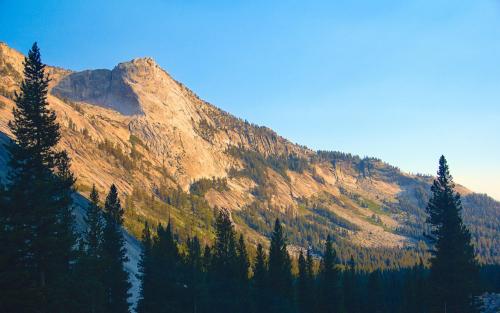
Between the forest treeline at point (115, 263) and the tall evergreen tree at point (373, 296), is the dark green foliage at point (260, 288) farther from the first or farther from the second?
the tall evergreen tree at point (373, 296)

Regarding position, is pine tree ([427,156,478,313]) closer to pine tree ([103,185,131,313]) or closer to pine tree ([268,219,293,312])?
pine tree ([268,219,293,312])

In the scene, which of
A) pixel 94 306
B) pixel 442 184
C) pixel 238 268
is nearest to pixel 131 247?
pixel 238 268

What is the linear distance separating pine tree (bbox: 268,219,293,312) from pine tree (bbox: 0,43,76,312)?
149 ft

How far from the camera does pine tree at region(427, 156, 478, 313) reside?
52375mm

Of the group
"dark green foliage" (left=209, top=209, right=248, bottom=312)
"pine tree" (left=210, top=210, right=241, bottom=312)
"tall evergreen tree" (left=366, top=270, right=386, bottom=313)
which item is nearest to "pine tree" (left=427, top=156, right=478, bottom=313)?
"dark green foliage" (left=209, top=209, right=248, bottom=312)

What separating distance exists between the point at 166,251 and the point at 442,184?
1643 inches

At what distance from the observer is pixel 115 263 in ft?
201

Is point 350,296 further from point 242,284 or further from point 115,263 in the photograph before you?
point 115,263

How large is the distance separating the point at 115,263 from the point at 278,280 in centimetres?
3002

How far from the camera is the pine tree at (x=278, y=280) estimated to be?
77.7 meters

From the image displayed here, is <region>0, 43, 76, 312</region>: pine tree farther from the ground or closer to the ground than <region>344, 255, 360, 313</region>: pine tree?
farther from the ground

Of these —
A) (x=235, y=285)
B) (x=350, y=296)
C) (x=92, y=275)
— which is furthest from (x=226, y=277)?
(x=92, y=275)

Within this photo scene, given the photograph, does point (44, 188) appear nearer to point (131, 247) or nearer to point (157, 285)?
point (157, 285)

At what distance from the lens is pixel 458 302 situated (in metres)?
52.3
